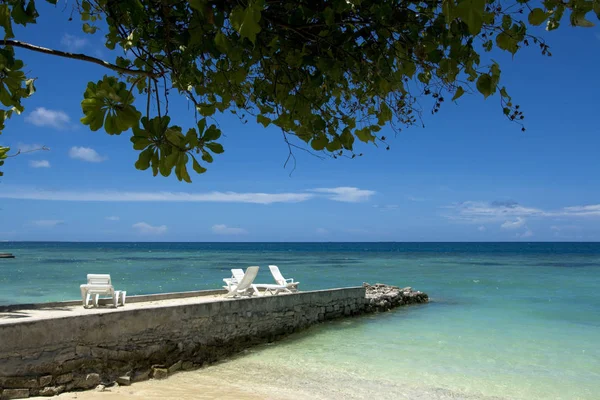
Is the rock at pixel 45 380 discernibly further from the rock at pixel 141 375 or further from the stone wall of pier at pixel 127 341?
the rock at pixel 141 375

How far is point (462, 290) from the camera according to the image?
1065 inches

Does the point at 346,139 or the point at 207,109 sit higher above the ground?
the point at 207,109

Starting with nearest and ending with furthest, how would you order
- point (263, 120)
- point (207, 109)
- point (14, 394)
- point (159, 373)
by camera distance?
point (207, 109), point (263, 120), point (14, 394), point (159, 373)

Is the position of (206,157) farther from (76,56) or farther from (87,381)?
(87,381)

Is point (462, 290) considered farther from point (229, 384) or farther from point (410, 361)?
point (229, 384)

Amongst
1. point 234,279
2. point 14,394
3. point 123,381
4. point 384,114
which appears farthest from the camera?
point 234,279

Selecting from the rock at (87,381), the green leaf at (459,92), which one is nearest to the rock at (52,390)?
the rock at (87,381)

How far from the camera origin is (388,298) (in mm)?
19047

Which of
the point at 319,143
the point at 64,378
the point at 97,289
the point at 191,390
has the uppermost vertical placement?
the point at 319,143

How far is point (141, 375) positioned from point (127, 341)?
0.62 meters

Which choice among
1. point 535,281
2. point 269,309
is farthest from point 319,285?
point 269,309

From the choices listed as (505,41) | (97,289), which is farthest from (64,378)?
(505,41)

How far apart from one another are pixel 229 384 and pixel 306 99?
7.02 m

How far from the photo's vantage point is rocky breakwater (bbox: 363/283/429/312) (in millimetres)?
18047
